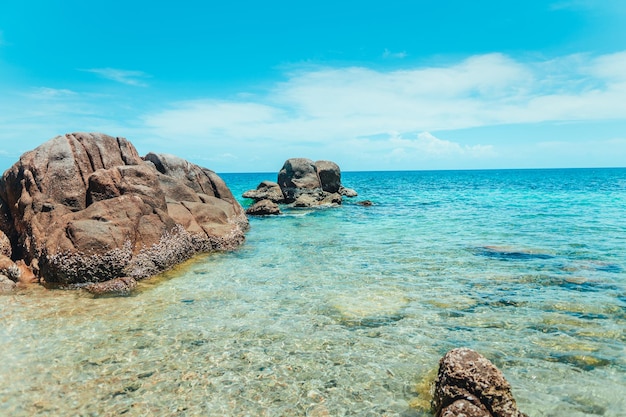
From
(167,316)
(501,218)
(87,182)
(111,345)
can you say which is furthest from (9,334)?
(501,218)

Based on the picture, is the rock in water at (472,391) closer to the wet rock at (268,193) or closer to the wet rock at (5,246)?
the wet rock at (5,246)

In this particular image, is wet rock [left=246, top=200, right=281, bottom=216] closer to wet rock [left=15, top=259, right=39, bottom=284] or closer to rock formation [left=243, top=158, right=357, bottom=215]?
rock formation [left=243, top=158, right=357, bottom=215]

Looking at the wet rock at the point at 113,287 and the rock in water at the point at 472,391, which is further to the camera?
the wet rock at the point at 113,287

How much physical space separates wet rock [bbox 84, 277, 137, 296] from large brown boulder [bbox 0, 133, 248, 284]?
12.7 inches

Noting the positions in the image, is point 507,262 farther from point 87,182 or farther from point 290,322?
point 87,182

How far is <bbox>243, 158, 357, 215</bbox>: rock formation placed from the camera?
44219 mm

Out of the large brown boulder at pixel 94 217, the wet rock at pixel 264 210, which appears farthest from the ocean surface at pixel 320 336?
the wet rock at pixel 264 210

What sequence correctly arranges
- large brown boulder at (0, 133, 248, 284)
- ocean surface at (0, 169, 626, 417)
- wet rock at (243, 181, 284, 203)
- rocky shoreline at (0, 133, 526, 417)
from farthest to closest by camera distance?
wet rock at (243, 181, 284, 203) → large brown boulder at (0, 133, 248, 284) → rocky shoreline at (0, 133, 526, 417) → ocean surface at (0, 169, 626, 417)

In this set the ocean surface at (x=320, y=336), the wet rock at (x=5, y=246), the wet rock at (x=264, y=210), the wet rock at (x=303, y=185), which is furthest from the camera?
the wet rock at (x=303, y=185)

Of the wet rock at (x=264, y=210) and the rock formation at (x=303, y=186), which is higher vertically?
the rock formation at (x=303, y=186)

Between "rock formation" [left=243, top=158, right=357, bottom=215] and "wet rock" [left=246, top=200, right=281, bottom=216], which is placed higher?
"rock formation" [left=243, top=158, right=357, bottom=215]

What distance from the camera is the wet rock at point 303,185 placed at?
4475 centimetres

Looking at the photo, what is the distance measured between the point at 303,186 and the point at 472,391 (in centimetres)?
4039

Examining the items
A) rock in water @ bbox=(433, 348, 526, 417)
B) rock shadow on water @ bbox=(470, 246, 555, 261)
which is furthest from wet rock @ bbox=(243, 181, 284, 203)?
rock in water @ bbox=(433, 348, 526, 417)
